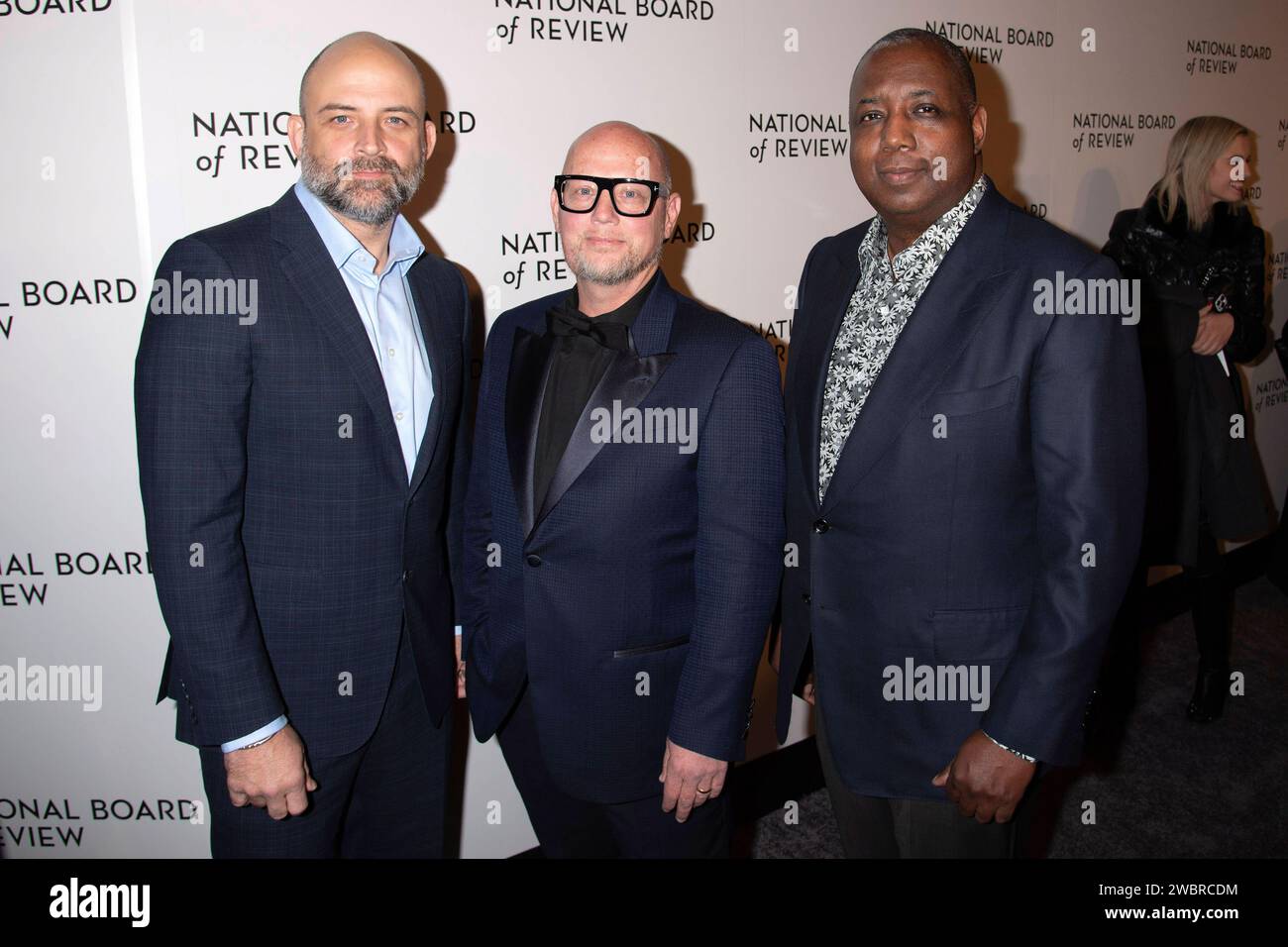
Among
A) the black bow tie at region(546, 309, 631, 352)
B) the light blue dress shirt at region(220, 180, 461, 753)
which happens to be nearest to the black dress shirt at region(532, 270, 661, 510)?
the black bow tie at region(546, 309, 631, 352)

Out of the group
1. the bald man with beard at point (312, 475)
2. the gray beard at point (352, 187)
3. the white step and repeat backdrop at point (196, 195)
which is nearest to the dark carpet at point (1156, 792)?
the white step and repeat backdrop at point (196, 195)

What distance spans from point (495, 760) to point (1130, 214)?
349 centimetres

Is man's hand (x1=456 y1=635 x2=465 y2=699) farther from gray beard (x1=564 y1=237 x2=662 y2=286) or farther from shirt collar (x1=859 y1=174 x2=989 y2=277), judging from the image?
shirt collar (x1=859 y1=174 x2=989 y2=277)

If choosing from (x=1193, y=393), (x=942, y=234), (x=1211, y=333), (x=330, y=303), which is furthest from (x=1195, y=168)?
(x=330, y=303)

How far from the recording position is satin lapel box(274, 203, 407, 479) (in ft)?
6.30

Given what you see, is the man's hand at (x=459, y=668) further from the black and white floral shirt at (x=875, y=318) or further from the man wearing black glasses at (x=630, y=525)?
the black and white floral shirt at (x=875, y=318)

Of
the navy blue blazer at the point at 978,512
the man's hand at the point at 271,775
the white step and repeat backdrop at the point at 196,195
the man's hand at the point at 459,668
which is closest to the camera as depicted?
the navy blue blazer at the point at 978,512

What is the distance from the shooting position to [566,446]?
77.7 inches

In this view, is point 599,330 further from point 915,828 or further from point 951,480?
point 915,828

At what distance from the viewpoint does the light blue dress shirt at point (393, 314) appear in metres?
2.01

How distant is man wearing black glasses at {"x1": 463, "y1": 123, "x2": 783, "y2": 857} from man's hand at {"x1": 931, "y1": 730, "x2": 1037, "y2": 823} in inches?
17.8

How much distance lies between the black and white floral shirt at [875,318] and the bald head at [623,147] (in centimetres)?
51

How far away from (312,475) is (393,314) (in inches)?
16.4
